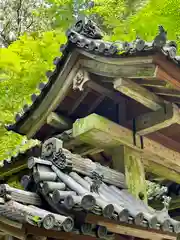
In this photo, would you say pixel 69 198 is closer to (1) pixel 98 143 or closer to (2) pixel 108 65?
(1) pixel 98 143

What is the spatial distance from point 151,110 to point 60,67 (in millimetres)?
1191

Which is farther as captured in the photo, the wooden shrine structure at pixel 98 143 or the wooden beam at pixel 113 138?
the wooden beam at pixel 113 138

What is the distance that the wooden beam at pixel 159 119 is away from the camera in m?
4.18

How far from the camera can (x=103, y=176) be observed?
156 inches

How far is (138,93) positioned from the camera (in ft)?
13.2

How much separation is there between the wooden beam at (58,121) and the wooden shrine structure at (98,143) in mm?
13

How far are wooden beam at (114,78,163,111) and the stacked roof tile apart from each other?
84 cm

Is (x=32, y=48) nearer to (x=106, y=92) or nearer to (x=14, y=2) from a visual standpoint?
(x=106, y=92)

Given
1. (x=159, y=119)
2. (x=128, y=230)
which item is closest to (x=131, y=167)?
(x=159, y=119)

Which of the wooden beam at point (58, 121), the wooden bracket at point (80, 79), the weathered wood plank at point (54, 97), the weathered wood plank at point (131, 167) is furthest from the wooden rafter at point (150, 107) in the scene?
the wooden beam at point (58, 121)

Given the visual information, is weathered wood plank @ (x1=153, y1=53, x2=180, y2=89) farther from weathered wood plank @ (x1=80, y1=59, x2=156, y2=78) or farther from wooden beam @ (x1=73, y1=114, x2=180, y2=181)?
wooden beam @ (x1=73, y1=114, x2=180, y2=181)

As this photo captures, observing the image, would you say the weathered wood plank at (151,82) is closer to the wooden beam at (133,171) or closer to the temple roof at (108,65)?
the temple roof at (108,65)

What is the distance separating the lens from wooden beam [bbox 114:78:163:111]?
3.93m

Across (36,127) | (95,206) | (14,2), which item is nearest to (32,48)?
(36,127)
